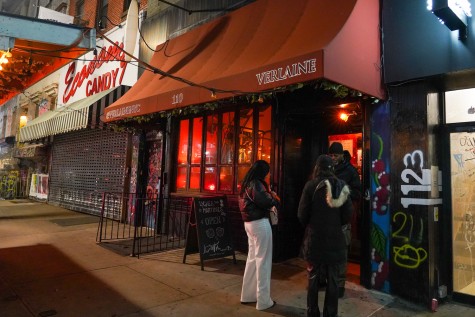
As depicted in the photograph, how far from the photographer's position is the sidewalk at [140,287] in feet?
13.3

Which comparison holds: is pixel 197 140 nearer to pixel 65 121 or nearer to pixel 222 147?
pixel 222 147

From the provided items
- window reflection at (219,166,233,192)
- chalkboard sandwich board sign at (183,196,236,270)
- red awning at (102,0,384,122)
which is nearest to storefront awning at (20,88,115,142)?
red awning at (102,0,384,122)

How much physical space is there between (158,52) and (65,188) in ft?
27.1

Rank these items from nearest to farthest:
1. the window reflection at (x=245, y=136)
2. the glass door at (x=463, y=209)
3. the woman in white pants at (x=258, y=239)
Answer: the woman in white pants at (x=258, y=239) < the glass door at (x=463, y=209) < the window reflection at (x=245, y=136)

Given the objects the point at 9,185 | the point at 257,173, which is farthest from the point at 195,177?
the point at 9,185

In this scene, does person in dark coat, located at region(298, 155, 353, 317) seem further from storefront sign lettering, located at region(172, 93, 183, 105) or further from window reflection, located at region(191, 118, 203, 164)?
window reflection, located at region(191, 118, 203, 164)

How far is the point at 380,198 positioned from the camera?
482 cm

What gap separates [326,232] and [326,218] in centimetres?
15

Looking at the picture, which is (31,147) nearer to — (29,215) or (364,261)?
(29,215)

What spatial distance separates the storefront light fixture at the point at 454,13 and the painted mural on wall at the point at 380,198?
1.24 m

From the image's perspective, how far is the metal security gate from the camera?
1091cm

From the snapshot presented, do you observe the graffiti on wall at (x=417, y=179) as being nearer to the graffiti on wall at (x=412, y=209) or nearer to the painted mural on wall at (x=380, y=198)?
the graffiti on wall at (x=412, y=209)

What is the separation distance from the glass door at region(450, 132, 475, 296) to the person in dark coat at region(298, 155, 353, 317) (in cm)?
202

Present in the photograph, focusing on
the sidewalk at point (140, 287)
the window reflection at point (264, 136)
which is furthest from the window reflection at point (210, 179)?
the sidewalk at point (140, 287)
